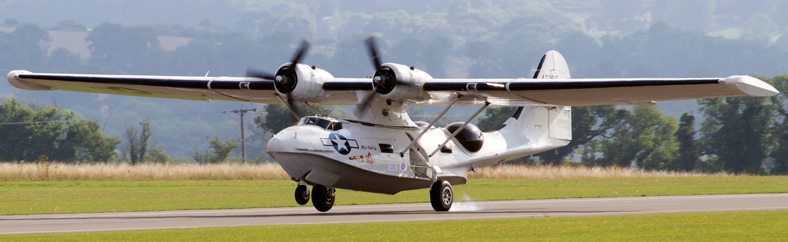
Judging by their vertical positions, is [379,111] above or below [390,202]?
above

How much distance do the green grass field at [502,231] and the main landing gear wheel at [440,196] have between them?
5469 millimetres

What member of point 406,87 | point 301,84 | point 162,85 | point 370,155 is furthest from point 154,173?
point 406,87

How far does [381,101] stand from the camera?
24469mm

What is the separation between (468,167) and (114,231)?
41.4 ft

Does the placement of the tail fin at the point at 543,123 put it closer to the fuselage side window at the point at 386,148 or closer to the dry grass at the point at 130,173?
the fuselage side window at the point at 386,148

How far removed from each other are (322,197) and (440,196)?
3.08m

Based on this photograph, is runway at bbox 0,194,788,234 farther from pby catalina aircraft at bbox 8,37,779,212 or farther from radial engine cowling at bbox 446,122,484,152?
radial engine cowling at bbox 446,122,484,152

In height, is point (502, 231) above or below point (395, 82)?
below

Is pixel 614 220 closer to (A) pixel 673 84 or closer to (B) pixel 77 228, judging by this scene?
(A) pixel 673 84

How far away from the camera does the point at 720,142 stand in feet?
271

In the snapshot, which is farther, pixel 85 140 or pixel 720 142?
pixel 85 140

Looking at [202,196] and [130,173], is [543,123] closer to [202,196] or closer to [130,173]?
[202,196]

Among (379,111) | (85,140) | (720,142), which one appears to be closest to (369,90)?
(379,111)

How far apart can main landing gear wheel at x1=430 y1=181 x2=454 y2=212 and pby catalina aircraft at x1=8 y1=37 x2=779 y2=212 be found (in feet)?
0.09
